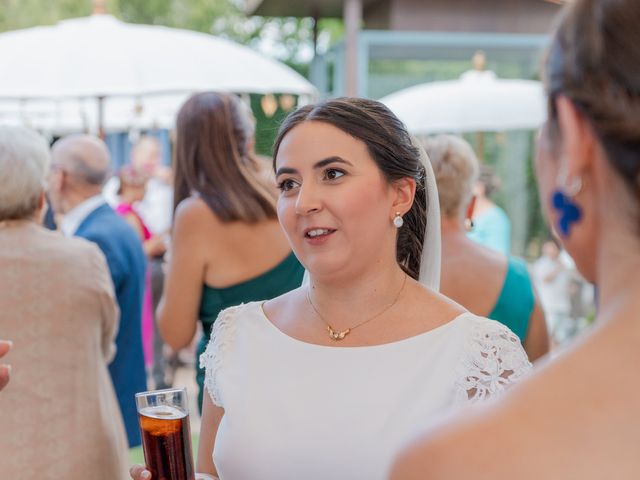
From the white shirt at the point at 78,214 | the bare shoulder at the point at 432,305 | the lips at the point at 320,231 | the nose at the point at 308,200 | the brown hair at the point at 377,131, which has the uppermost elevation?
the brown hair at the point at 377,131

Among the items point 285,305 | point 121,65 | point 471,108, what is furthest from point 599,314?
point 471,108

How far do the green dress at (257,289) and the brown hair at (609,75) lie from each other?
2.99m

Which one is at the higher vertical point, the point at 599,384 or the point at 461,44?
the point at 599,384

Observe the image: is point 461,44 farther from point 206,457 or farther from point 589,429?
point 589,429

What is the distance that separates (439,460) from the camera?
3.73 feet

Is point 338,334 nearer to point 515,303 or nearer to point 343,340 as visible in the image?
point 343,340

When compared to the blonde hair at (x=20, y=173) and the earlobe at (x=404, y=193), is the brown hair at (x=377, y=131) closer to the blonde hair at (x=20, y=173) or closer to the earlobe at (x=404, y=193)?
the earlobe at (x=404, y=193)

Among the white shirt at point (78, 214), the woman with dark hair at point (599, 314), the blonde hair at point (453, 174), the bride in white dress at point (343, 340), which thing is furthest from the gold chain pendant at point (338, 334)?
the white shirt at point (78, 214)

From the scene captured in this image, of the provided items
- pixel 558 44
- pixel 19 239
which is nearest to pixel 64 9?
pixel 19 239

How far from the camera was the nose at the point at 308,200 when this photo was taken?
2461 mm

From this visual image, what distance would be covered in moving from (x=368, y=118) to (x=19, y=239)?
171 cm

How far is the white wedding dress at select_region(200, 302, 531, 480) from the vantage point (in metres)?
2.33

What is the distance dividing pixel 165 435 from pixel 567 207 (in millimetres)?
1373

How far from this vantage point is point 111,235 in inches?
200
